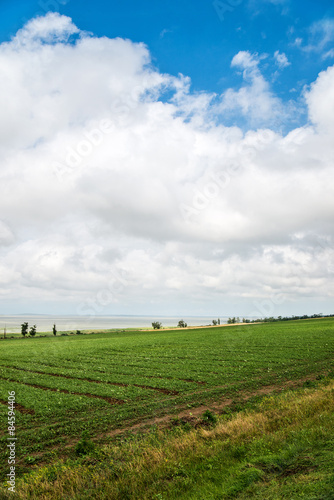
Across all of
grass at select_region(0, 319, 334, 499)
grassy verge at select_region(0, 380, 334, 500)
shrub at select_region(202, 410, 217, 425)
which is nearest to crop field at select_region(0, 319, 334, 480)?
grass at select_region(0, 319, 334, 499)

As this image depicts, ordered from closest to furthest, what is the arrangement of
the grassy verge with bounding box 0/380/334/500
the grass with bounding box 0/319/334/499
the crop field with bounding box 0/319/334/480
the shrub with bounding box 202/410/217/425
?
the grassy verge with bounding box 0/380/334/500, the grass with bounding box 0/319/334/499, the crop field with bounding box 0/319/334/480, the shrub with bounding box 202/410/217/425

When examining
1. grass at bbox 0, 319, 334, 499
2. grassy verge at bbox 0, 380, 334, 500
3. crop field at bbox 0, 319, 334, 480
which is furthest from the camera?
crop field at bbox 0, 319, 334, 480

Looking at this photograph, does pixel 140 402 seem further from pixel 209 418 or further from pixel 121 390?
pixel 209 418

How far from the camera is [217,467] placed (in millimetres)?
9742

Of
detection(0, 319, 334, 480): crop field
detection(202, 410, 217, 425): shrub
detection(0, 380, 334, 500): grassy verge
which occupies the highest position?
detection(0, 380, 334, 500): grassy verge

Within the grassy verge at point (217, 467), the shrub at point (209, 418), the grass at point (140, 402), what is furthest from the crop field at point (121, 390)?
the grassy verge at point (217, 467)

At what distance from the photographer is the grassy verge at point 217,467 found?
7918mm

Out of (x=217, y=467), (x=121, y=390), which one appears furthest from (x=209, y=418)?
(x=121, y=390)

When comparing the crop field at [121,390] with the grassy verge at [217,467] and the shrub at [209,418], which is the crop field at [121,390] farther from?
the grassy verge at [217,467]

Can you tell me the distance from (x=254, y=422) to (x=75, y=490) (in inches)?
323

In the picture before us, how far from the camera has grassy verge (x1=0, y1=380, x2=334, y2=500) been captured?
312 inches

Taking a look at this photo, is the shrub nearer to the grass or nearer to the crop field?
the grass

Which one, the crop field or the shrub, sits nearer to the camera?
the crop field

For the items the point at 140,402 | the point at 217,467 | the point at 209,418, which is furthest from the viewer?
the point at 140,402
